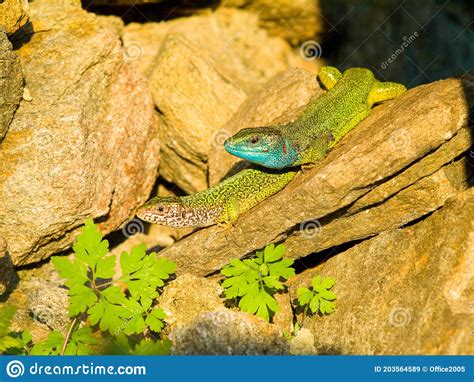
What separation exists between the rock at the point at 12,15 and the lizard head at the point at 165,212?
9.95ft

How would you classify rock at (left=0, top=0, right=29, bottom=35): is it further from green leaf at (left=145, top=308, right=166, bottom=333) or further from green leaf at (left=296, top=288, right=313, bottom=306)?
green leaf at (left=296, top=288, right=313, bottom=306)

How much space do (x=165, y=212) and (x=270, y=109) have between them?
2.57 meters

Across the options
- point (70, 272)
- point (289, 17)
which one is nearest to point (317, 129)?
point (70, 272)

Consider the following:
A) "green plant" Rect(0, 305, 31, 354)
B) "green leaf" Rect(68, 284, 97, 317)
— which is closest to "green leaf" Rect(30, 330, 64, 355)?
"green plant" Rect(0, 305, 31, 354)

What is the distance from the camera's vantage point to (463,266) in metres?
6.19

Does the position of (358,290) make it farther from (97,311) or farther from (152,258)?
(97,311)

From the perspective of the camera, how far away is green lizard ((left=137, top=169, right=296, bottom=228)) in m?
7.98

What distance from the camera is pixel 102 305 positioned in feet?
22.4

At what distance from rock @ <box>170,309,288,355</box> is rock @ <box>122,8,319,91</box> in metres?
5.00

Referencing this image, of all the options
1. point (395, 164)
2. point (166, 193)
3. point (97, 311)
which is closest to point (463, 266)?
point (395, 164)

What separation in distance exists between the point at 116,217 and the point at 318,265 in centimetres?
316

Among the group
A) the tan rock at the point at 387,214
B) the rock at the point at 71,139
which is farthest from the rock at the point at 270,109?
the tan rock at the point at 387,214

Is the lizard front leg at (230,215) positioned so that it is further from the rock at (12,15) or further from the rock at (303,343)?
the rock at (12,15)

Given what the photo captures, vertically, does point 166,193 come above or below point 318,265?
below
